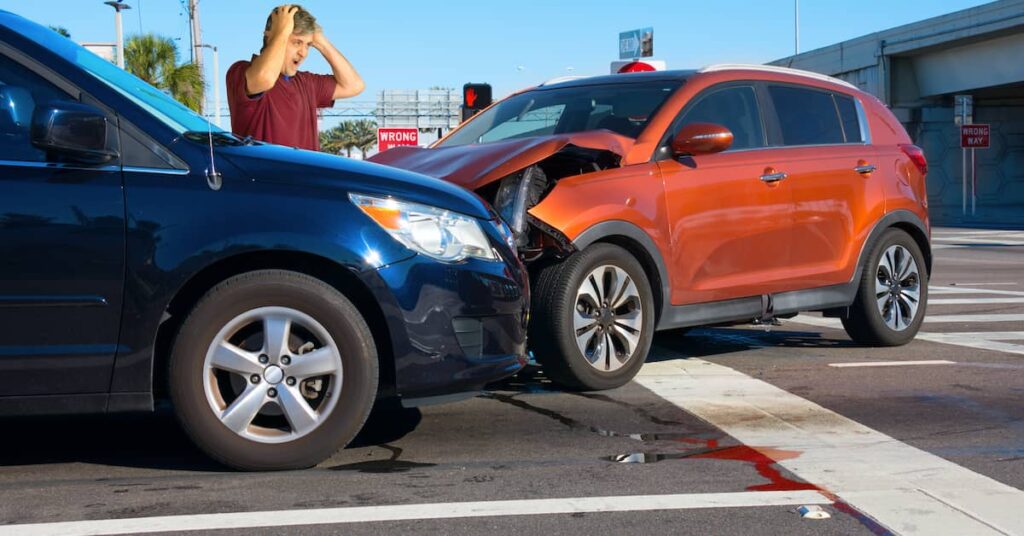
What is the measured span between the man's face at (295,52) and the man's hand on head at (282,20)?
6cm

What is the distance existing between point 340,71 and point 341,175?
2611 millimetres

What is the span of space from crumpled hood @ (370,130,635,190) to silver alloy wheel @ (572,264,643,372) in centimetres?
66

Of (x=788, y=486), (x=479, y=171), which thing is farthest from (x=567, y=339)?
(x=788, y=486)

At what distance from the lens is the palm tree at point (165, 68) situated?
3834cm

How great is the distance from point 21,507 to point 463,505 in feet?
4.81

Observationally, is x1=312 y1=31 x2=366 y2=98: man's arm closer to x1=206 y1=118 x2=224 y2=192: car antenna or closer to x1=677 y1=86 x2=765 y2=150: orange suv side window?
x1=677 y1=86 x2=765 y2=150: orange suv side window

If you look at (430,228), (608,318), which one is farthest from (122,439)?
(608,318)

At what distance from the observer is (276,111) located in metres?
6.79

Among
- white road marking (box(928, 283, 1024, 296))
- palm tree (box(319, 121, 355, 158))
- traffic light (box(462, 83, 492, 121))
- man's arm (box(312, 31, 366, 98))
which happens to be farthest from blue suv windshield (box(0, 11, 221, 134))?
palm tree (box(319, 121, 355, 158))

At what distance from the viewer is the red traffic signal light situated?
50.6ft

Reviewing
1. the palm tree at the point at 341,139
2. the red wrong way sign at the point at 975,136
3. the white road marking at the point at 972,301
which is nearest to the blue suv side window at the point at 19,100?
the white road marking at the point at 972,301

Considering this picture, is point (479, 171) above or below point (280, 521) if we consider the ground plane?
above

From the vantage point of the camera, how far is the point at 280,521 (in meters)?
3.97

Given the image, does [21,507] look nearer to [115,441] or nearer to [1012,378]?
[115,441]
